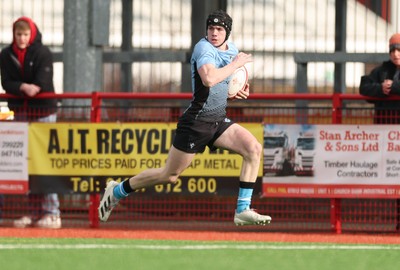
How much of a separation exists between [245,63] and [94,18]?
511 cm

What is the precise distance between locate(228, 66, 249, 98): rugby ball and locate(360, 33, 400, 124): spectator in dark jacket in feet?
8.86

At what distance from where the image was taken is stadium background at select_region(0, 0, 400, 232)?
14.6 meters

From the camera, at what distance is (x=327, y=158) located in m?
14.3

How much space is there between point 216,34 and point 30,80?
12.2 feet

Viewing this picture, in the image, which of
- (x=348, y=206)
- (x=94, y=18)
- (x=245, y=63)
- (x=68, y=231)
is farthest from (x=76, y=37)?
(x=245, y=63)

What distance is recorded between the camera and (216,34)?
1159 centimetres

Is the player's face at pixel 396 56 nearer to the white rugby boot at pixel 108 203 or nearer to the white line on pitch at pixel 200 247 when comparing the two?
the white line on pitch at pixel 200 247

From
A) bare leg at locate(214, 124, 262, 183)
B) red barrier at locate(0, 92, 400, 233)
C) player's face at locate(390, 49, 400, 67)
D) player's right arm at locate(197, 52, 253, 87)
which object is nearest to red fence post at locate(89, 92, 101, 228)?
red barrier at locate(0, 92, 400, 233)

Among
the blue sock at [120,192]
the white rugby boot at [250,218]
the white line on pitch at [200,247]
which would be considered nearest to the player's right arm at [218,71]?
the white rugby boot at [250,218]

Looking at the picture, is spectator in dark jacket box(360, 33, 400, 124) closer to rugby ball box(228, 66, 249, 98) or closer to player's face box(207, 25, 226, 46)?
rugby ball box(228, 66, 249, 98)

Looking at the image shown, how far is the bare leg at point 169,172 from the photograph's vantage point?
1189cm

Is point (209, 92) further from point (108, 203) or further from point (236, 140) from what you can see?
point (108, 203)

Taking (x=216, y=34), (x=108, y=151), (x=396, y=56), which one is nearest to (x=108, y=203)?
(x=108, y=151)

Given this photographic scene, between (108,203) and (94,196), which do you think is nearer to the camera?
(108,203)
